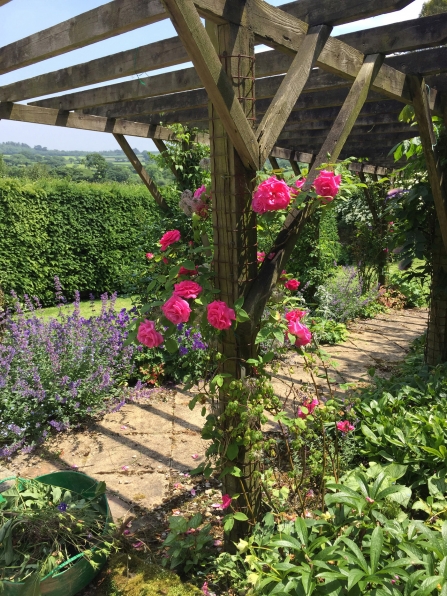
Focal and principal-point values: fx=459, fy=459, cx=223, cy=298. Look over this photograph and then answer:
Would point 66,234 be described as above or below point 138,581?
above

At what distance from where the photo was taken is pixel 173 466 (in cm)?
296

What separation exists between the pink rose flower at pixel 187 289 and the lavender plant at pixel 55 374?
1955mm

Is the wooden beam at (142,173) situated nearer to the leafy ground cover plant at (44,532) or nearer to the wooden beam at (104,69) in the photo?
the wooden beam at (104,69)

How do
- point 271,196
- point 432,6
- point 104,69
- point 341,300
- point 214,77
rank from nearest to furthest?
point 214,77 < point 271,196 < point 104,69 < point 341,300 < point 432,6

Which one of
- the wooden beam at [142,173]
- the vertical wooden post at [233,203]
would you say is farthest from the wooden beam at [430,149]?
the wooden beam at [142,173]

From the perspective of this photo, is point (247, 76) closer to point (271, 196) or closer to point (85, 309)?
point (271, 196)

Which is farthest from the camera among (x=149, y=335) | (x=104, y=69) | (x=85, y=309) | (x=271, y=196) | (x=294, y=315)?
(x=85, y=309)

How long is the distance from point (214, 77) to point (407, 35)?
1760mm

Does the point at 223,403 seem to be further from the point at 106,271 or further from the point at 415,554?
the point at 106,271

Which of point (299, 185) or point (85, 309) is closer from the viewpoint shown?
point (299, 185)

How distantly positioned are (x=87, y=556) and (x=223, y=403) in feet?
2.67

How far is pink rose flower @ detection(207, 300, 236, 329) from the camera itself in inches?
63.6

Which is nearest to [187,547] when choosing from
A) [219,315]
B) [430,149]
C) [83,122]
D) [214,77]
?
[219,315]

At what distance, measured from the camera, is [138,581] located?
5.99 ft
